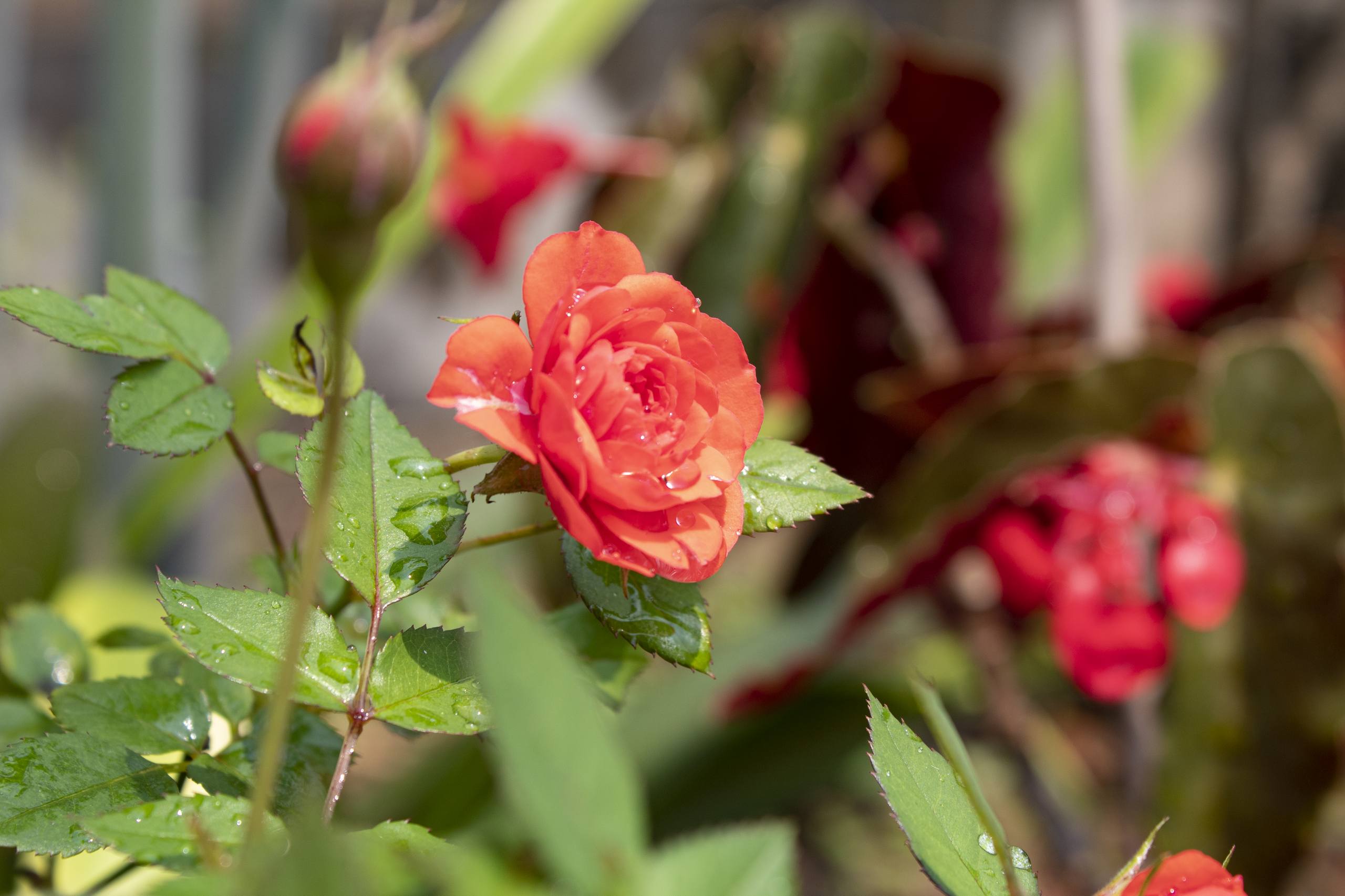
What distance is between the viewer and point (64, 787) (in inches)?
6.9

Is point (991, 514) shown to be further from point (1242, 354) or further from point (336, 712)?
point (336, 712)

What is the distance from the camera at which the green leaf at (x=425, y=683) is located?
18 centimetres

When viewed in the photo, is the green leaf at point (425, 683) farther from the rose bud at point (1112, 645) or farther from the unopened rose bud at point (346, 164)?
the rose bud at point (1112, 645)

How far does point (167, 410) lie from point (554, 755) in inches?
5.9

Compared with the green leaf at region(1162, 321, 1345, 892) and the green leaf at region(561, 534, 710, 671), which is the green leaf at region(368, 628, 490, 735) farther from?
the green leaf at region(1162, 321, 1345, 892)

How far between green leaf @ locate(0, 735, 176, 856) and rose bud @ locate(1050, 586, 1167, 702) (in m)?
0.43

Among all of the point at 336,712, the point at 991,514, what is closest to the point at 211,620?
the point at 336,712

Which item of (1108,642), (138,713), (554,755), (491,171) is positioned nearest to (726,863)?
(554,755)

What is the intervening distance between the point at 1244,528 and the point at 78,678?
20.8 inches

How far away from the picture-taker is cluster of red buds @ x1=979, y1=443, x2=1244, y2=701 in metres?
0.49

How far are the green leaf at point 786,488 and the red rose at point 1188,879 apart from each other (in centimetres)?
8

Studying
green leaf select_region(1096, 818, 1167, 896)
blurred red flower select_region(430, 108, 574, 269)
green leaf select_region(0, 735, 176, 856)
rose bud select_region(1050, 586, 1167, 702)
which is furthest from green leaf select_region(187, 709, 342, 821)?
blurred red flower select_region(430, 108, 574, 269)

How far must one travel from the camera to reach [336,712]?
0.18 m

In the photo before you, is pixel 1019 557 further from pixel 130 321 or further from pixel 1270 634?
pixel 130 321
